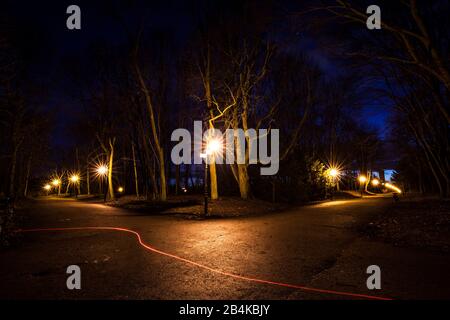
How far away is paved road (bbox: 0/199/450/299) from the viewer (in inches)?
181

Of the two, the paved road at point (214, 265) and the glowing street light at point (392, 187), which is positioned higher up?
the paved road at point (214, 265)

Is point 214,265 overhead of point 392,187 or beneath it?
overhead

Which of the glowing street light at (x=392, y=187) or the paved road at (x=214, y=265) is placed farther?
the glowing street light at (x=392, y=187)

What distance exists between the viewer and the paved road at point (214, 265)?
4590 millimetres

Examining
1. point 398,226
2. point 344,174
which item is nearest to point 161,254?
point 398,226

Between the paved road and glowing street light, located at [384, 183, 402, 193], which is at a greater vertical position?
the paved road

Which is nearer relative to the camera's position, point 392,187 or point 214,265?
point 214,265

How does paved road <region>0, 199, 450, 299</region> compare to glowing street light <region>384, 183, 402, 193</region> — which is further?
glowing street light <region>384, 183, 402, 193</region>

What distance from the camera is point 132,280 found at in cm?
510

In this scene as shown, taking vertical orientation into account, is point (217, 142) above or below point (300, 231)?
above

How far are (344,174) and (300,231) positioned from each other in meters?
47.3

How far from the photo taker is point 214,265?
5941mm
